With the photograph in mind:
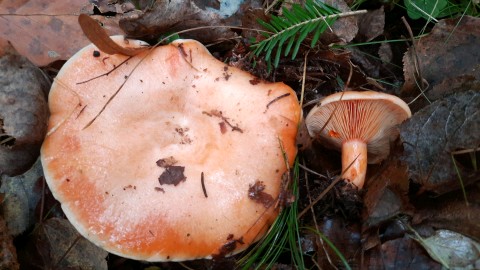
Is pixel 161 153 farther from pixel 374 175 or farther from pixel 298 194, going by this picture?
pixel 374 175

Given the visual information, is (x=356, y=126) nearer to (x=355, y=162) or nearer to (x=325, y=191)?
(x=355, y=162)

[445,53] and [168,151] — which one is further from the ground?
[445,53]

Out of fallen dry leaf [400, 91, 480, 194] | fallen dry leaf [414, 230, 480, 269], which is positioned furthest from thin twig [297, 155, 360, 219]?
fallen dry leaf [414, 230, 480, 269]

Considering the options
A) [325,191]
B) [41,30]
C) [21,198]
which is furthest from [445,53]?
[21,198]

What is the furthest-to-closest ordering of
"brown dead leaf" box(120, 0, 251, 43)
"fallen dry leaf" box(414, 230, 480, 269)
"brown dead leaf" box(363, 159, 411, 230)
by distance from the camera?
→ 1. "brown dead leaf" box(120, 0, 251, 43)
2. "brown dead leaf" box(363, 159, 411, 230)
3. "fallen dry leaf" box(414, 230, 480, 269)

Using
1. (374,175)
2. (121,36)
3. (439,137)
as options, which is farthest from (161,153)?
(439,137)

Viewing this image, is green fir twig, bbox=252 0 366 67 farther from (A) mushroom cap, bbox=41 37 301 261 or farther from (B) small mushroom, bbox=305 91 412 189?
(B) small mushroom, bbox=305 91 412 189
